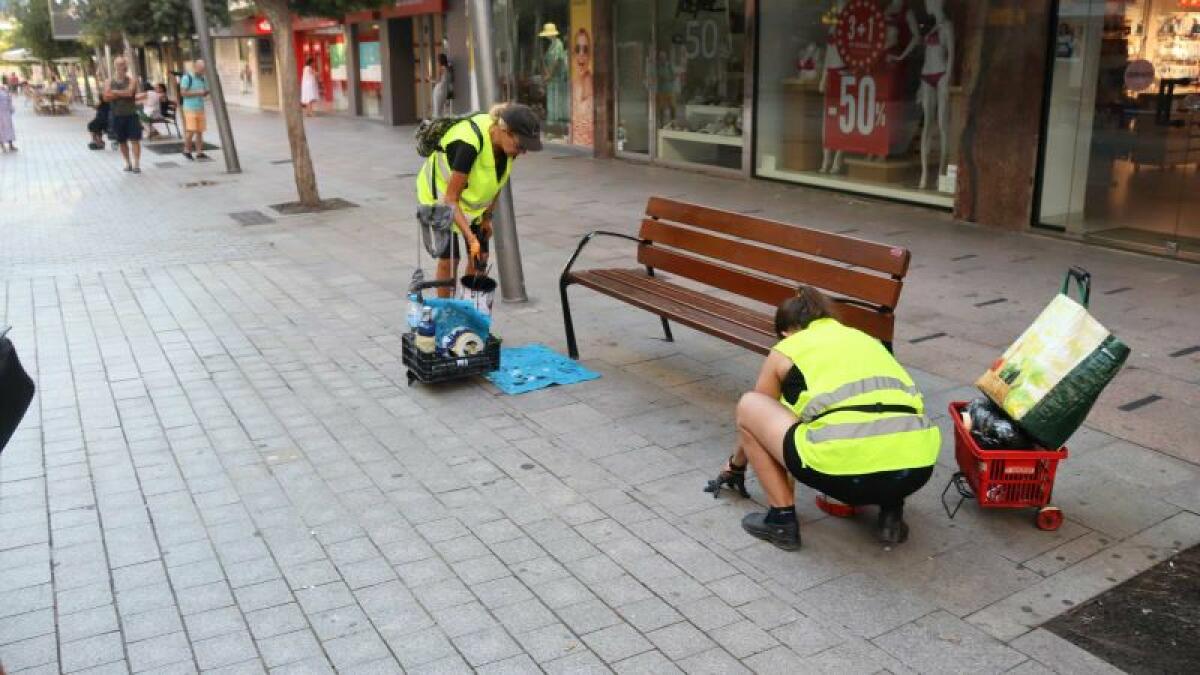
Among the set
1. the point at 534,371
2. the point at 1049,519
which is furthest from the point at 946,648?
the point at 534,371

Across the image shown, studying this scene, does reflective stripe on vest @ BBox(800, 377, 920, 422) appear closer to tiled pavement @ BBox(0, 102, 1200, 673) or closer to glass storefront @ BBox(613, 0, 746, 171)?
tiled pavement @ BBox(0, 102, 1200, 673)

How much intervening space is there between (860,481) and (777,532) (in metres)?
0.45

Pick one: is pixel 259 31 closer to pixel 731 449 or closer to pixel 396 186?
pixel 396 186

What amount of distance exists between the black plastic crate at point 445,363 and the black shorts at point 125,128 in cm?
1324

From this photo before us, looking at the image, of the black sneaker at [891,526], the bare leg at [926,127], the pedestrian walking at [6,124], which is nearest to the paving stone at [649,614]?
the black sneaker at [891,526]

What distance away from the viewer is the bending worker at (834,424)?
12.0ft

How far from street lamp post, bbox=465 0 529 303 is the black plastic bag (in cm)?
409

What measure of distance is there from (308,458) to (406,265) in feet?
14.3

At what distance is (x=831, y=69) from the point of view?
12.6m

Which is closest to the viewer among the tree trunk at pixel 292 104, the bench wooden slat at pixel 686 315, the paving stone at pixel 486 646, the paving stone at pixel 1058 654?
the paving stone at pixel 1058 654

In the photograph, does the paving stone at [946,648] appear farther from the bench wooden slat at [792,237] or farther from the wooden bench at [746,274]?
the bench wooden slat at [792,237]

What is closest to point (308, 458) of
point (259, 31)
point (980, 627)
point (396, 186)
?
point (980, 627)

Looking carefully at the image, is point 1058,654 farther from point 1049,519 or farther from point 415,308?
point 415,308

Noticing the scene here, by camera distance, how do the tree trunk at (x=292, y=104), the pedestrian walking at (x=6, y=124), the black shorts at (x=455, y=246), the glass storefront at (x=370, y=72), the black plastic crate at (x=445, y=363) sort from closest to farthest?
the black plastic crate at (x=445, y=363), the black shorts at (x=455, y=246), the tree trunk at (x=292, y=104), the pedestrian walking at (x=6, y=124), the glass storefront at (x=370, y=72)
